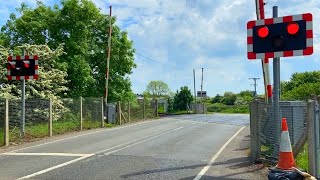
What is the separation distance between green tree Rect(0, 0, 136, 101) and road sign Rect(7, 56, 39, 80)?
40.9ft

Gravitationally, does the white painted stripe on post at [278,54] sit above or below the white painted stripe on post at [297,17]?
below

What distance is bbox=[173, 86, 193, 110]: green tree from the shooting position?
239 feet

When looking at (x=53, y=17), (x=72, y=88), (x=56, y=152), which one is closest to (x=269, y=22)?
(x=56, y=152)

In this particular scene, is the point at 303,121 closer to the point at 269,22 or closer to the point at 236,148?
the point at 269,22

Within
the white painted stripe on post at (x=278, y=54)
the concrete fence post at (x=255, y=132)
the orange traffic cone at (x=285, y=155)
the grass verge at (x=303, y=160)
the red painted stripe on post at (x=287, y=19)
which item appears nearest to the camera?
the orange traffic cone at (x=285, y=155)

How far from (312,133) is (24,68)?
13337mm

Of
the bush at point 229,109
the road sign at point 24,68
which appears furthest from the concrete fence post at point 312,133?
the bush at point 229,109

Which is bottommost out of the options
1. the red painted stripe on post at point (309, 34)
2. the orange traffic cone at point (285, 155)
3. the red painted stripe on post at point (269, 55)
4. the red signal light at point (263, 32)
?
the orange traffic cone at point (285, 155)

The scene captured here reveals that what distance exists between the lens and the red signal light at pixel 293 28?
29.3 feet

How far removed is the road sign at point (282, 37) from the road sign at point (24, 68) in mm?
11406

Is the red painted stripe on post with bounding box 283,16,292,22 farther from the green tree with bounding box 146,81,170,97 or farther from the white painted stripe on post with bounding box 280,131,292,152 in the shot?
→ the green tree with bounding box 146,81,170,97

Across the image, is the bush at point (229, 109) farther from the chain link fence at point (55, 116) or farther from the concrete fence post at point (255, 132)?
the concrete fence post at point (255, 132)

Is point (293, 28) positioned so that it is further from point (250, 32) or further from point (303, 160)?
point (303, 160)

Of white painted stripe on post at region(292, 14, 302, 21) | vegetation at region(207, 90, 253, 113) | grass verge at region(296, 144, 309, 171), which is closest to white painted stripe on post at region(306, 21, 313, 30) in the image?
white painted stripe on post at region(292, 14, 302, 21)
